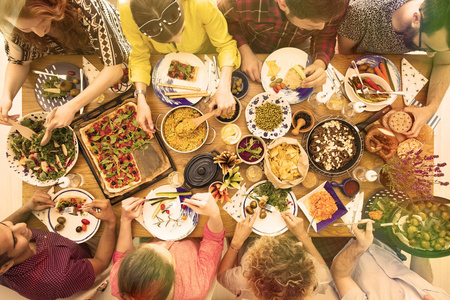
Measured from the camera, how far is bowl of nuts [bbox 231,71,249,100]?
1.89 m

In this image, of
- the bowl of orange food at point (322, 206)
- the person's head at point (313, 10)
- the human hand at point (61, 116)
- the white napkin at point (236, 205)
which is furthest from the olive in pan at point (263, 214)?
the human hand at point (61, 116)

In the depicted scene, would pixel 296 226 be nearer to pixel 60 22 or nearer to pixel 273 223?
pixel 273 223

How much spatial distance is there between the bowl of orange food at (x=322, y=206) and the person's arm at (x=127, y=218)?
A: 3.89ft

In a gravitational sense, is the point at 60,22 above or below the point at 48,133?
above

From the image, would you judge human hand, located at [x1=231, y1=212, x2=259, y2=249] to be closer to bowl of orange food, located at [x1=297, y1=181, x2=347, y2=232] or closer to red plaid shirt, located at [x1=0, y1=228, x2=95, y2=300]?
bowl of orange food, located at [x1=297, y1=181, x2=347, y2=232]

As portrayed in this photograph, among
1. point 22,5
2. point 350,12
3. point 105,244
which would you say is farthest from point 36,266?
point 350,12

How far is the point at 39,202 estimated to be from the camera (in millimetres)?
1777

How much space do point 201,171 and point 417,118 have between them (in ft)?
5.41

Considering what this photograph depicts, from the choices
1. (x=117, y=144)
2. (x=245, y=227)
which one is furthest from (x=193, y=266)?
(x=117, y=144)

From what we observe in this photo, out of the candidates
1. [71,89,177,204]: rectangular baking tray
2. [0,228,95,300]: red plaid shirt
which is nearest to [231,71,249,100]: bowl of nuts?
[71,89,177,204]: rectangular baking tray

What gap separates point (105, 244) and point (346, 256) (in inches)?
74.5

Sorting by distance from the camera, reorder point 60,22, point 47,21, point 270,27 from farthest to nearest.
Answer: point 270,27 → point 60,22 → point 47,21

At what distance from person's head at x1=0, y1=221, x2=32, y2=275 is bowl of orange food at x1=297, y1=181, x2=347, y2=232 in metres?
1.92

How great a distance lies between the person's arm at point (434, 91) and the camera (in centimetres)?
180
